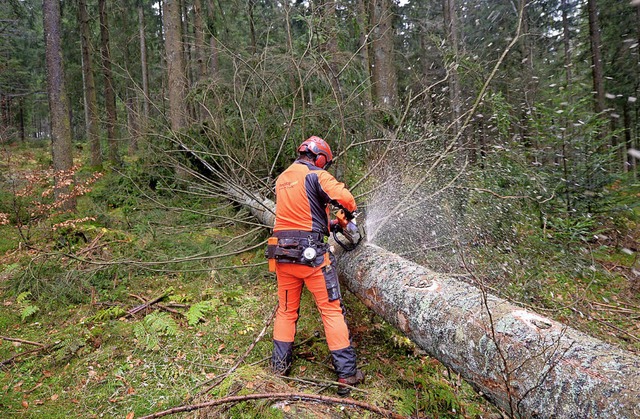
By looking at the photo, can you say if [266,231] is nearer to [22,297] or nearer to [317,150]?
[317,150]

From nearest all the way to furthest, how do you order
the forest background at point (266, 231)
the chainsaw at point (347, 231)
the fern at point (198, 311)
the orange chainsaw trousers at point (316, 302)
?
1. the orange chainsaw trousers at point (316, 302)
2. the forest background at point (266, 231)
3. the chainsaw at point (347, 231)
4. the fern at point (198, 311)

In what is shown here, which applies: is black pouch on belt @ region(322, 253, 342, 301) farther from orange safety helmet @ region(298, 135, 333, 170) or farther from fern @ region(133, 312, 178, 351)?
fern @ region(133, 312, 178, 351)

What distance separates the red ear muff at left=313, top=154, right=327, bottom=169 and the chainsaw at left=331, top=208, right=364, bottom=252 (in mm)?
457

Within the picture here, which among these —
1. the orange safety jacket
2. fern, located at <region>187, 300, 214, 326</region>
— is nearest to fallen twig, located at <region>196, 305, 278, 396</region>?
fern, located at <region>187, 300, 214, 326</region>

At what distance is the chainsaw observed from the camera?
326 cm

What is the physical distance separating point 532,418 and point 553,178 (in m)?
5.87

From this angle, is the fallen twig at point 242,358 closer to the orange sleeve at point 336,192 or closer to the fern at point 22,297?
the orange sleeve at point 336,192

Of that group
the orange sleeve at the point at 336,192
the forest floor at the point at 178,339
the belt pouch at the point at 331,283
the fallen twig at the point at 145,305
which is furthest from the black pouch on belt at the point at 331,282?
the fallen twig at the point at 145,305

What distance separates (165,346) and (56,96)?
6245 mm

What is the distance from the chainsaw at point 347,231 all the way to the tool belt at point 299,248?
0.26 metres

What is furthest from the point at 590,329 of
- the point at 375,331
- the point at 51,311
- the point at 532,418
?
the point at 51,311

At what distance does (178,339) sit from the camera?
3590mm

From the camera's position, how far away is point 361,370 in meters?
3.10

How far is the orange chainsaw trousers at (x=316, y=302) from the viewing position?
9.56 ft
